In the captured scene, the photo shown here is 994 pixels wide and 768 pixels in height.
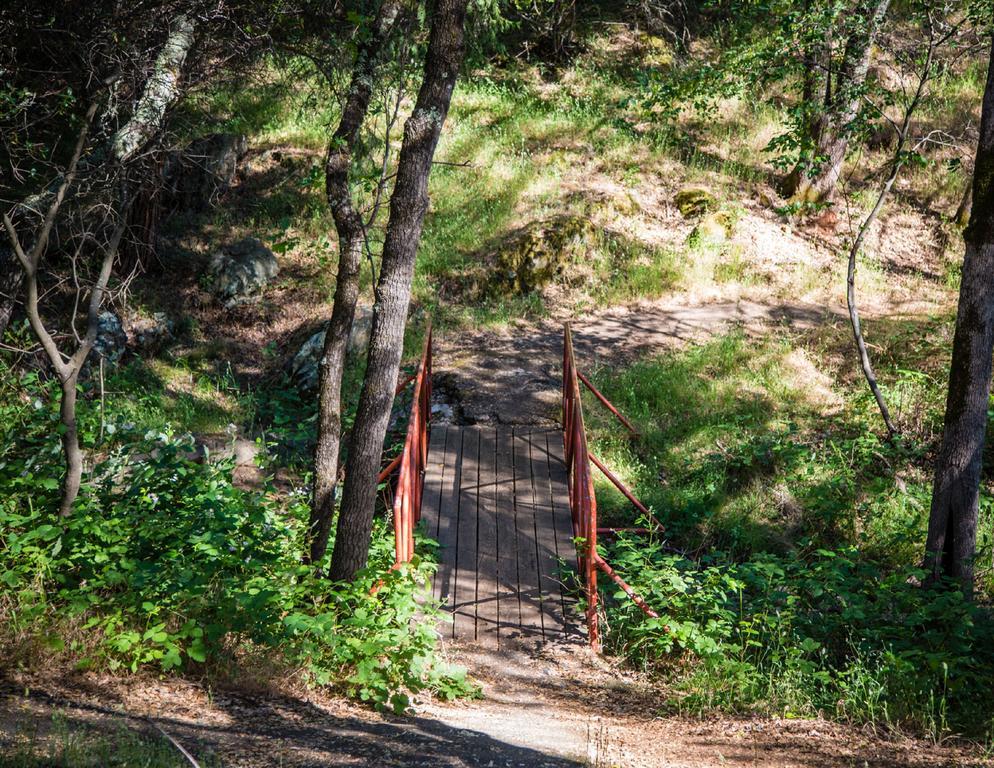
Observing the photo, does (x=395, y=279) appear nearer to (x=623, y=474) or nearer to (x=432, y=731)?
(x=432, y=731)

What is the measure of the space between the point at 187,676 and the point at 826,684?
4270 mm

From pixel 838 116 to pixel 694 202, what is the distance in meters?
4.06

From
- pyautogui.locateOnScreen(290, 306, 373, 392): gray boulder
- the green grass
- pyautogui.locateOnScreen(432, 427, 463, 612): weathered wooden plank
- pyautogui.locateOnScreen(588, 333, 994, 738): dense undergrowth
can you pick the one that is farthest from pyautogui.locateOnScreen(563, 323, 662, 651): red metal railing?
pyautogui.locateOnScreen(290, 306, 373, 392): gray boulder

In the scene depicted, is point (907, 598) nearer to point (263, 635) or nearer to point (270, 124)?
point (263, 635)

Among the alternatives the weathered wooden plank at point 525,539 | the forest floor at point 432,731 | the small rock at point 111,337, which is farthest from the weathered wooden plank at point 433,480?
the small rock at point 111,337

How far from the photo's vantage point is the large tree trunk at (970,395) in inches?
265

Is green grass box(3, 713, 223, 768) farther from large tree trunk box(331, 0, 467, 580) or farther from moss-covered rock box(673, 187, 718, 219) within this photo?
moss-covered rock box(673, 187, 718, 219)

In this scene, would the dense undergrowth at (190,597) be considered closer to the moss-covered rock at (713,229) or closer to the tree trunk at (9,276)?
the tree trunk at (9,276)

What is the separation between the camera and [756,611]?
6625 mm

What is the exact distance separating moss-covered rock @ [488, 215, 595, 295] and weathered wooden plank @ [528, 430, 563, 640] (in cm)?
477

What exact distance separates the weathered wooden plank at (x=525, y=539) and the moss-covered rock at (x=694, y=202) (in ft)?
24.5

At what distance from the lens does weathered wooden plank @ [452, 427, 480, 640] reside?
693 centimetres

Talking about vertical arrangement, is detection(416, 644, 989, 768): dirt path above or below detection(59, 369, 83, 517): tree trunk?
below

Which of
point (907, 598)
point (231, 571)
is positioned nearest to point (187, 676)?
point (231, 571)
